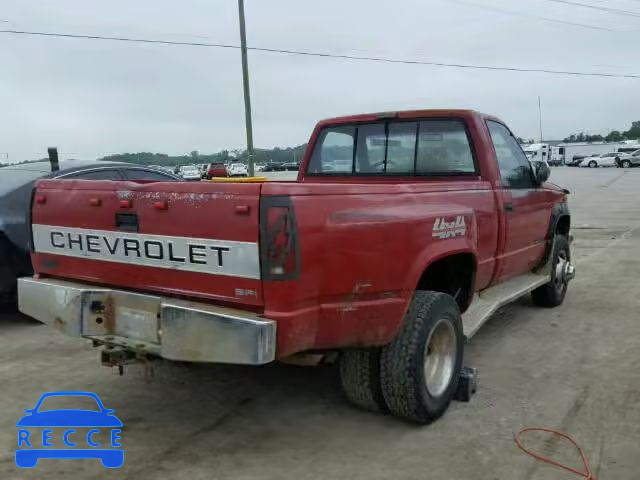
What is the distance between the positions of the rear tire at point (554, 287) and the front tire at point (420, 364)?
9.66ft

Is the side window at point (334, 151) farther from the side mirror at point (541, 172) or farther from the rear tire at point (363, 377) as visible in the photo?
the rear tire at point (363, 377)

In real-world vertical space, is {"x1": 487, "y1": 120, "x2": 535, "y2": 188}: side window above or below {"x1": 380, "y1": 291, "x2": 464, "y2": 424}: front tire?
above

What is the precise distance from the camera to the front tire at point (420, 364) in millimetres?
3658

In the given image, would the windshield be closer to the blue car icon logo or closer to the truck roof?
the blue car icon logo

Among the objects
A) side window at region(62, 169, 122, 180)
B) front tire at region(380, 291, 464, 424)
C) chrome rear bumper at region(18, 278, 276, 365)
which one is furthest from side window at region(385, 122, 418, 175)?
side window at region(62, 169, 122, 180)

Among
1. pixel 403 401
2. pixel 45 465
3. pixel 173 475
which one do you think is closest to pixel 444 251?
pixel 403 401

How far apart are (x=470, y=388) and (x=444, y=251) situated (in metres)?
1.02

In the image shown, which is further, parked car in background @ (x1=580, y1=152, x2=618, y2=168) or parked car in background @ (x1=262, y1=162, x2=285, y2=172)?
parked car in background @ (x1=580, y1=152, x2=618, y2=168)

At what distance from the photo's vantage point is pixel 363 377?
3807 millimetres

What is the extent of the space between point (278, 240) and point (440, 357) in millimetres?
1676

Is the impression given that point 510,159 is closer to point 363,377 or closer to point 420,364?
point 420,364

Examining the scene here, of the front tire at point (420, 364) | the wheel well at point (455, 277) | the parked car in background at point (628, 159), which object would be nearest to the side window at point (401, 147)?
the wheel well at point (455, 277)

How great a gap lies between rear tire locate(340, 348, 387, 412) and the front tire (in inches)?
2.5

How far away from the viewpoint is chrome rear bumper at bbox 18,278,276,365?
9.74 feet
